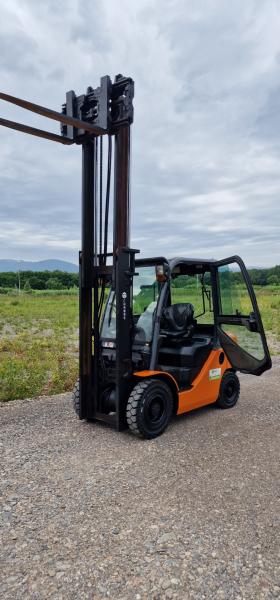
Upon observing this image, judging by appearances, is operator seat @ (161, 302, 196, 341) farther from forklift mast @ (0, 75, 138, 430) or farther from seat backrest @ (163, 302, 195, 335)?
forklift mast @ (0, 75, 138, 430)

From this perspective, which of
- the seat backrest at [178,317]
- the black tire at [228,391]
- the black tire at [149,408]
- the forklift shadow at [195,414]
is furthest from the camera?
the black tire at [228,391]

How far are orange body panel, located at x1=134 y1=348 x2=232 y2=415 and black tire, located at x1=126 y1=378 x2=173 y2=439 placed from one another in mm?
219

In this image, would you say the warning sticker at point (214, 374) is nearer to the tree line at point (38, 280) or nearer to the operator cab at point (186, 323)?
the operator cab at point (186, 323)

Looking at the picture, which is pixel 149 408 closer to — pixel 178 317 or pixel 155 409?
pixel 155 409

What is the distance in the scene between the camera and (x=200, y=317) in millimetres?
6781

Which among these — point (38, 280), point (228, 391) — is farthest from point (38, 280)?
point (228, 391)

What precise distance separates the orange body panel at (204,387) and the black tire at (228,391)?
114mm

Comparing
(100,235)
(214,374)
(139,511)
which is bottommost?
(139,511)

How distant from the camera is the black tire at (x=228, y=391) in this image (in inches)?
262

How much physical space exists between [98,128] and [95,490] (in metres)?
4.02

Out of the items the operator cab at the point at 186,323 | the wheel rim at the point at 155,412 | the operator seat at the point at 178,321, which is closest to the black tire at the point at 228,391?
the operator cab at the point at 186,323

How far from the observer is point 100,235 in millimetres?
5754

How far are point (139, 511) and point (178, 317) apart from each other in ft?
9.66

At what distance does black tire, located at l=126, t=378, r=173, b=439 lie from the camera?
16.8 feet
